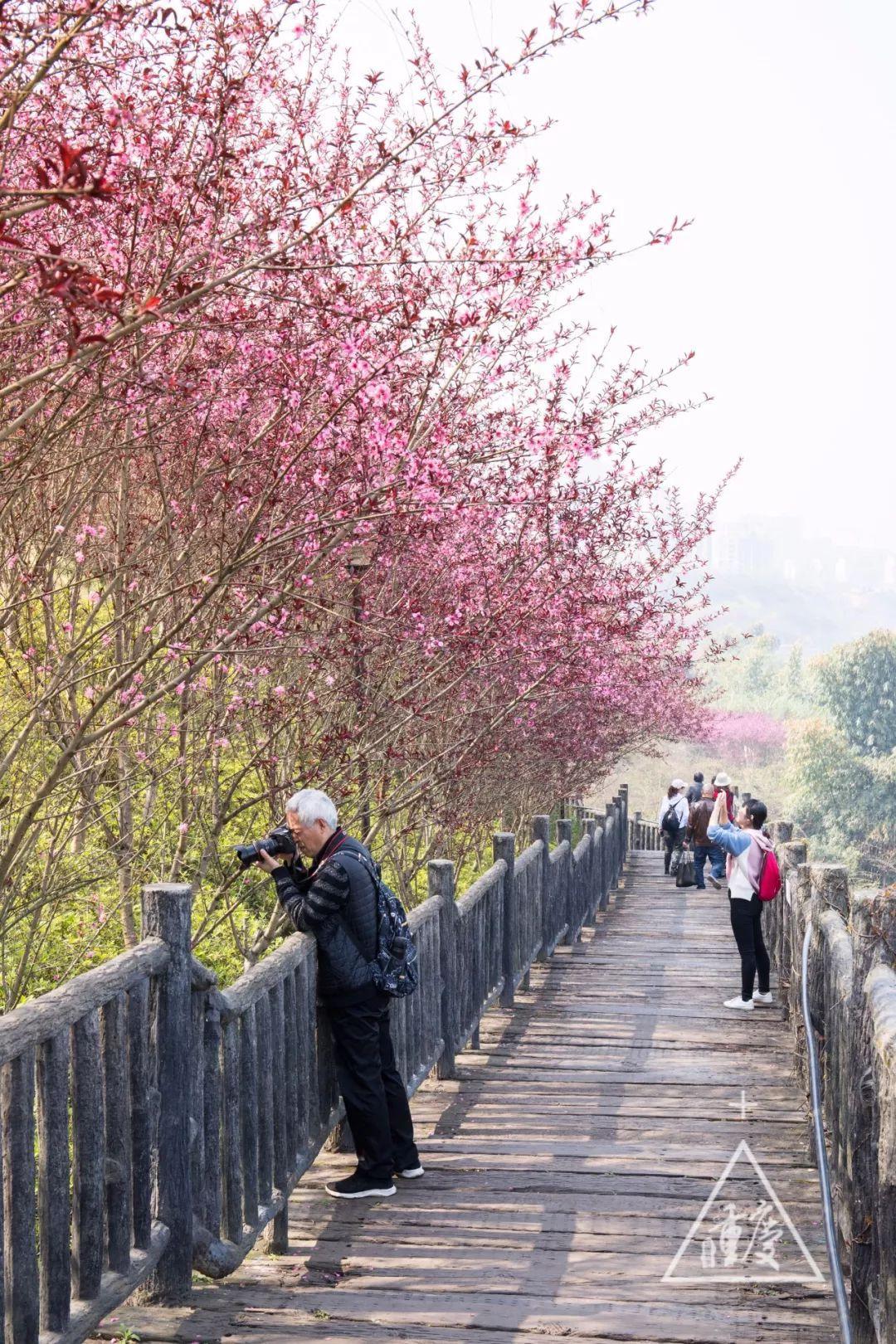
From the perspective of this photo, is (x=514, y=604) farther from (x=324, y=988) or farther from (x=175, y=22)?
(x=175, y=22)

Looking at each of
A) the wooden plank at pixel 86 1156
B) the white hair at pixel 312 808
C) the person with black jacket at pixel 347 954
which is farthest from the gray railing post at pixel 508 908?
the wooden plank at pixel 86 1156

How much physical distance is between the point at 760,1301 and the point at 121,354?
13.2 feet

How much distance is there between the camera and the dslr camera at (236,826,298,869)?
5754mm

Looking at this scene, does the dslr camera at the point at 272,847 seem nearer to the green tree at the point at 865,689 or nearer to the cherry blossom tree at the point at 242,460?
the cherry blossom tree at the point at 242,460

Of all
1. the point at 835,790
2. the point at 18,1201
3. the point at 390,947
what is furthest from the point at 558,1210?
the point at 835,790

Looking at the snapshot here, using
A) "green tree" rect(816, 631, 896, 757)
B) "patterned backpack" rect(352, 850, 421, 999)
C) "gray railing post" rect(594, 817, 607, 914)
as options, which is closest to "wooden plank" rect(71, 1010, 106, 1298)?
"patterned backpack" rect(352, 850, 421, 999)

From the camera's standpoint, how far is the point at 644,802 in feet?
318

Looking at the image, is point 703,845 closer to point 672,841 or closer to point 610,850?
point 610,850

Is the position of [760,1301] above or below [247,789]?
below

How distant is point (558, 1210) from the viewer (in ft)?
19.6

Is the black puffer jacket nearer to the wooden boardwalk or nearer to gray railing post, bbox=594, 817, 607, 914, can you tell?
the wooden boardwalk

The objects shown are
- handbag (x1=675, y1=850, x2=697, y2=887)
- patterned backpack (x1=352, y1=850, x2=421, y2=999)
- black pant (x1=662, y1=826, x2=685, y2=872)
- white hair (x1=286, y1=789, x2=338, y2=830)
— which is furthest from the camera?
black pant (x1=662, y1=826, x2=685, y2=872)

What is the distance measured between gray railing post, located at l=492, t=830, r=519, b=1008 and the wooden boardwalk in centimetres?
38

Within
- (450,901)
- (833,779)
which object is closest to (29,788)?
(450,901)
